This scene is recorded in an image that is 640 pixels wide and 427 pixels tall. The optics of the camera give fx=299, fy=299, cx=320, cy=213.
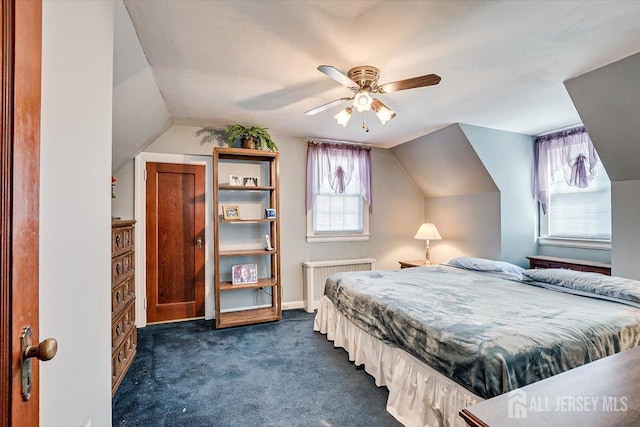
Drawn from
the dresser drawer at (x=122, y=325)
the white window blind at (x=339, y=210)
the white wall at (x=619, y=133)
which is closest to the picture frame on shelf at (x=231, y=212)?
the white window blind at (x=339, y=210)

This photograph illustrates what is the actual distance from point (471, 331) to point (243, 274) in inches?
112

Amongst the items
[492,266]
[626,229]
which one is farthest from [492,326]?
[626,229]

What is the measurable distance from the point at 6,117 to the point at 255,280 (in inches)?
137

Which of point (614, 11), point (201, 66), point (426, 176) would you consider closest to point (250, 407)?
point (201, 66)

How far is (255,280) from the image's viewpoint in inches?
154

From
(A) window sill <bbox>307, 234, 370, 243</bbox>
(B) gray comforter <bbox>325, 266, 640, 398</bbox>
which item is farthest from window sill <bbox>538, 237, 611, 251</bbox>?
(A) window sill <bbox>307, 234, 370, 243</bbox>

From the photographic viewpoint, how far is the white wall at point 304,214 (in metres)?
3.88

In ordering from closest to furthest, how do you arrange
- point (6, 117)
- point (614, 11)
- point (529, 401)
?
point (6, 117) < point (529, 401) < point (614, 11)

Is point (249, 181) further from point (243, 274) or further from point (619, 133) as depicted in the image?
point (619, 133)

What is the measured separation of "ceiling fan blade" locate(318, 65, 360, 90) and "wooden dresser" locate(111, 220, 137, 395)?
6.17 feet

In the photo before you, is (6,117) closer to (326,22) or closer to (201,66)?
(326,22)

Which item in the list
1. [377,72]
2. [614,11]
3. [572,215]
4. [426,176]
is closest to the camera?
[614,11]

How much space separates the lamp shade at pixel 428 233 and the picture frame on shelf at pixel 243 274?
8.50 ft

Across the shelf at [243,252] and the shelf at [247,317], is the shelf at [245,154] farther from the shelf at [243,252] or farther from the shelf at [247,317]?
→ the shelf at [247,317]
